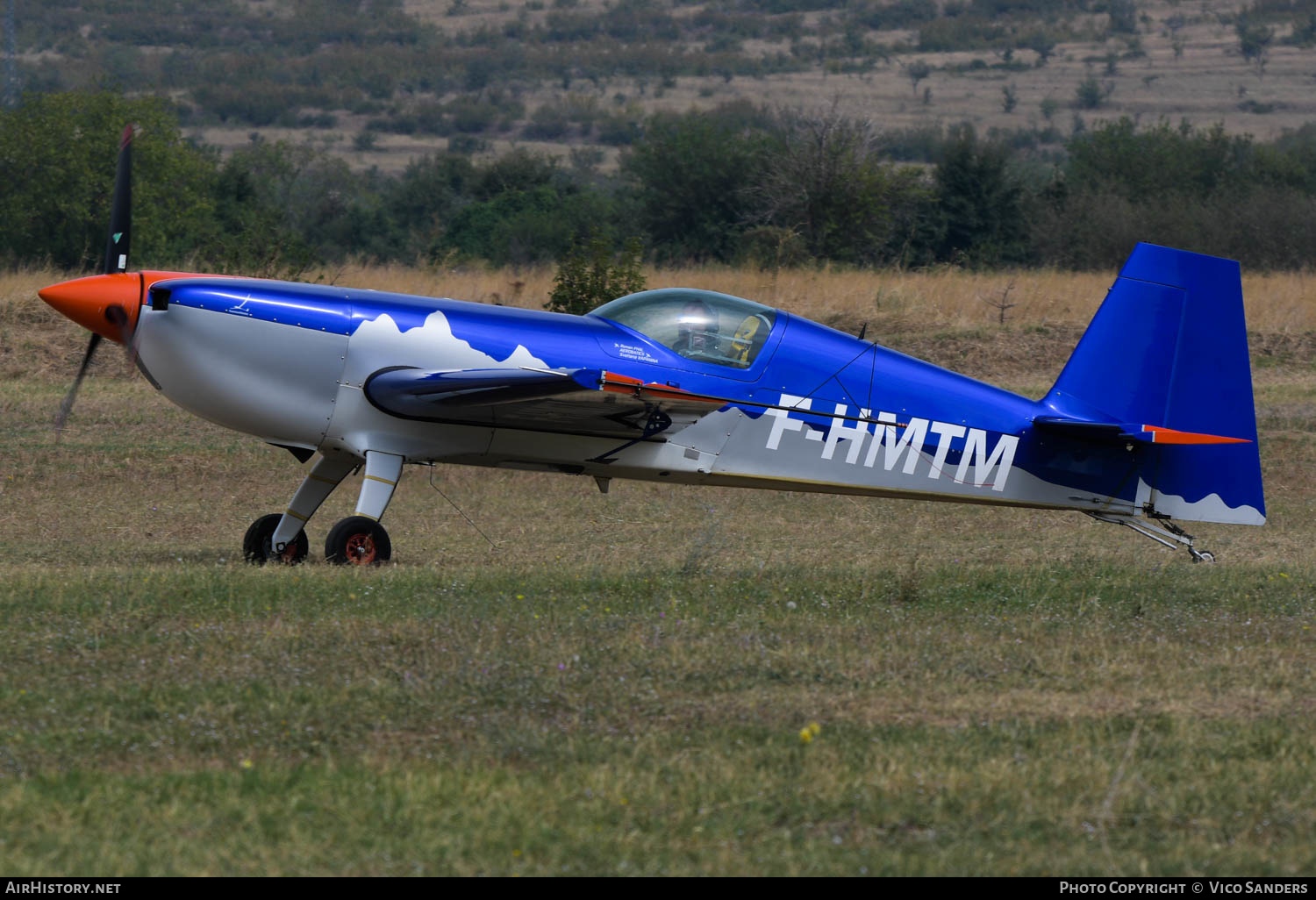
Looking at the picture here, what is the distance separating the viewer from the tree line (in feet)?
100

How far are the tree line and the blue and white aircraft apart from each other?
11875mm

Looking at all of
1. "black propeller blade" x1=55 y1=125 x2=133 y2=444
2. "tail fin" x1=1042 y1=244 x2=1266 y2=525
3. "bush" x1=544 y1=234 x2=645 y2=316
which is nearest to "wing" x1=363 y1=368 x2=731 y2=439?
"black propeller blade" x1=55 y1=125 x2=133 y2=444

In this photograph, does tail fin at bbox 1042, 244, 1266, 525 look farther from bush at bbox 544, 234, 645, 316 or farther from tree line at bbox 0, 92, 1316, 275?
tree line at bbox 0, 92, 1316, 275

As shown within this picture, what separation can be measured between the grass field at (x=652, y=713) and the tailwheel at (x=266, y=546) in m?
0.33

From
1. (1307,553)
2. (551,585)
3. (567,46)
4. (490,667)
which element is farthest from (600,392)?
(567,46)

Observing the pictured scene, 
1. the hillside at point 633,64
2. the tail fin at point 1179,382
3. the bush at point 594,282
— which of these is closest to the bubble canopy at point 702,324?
the tail fin at point 1179,382

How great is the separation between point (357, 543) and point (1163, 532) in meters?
5.92

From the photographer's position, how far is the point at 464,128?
86.7m

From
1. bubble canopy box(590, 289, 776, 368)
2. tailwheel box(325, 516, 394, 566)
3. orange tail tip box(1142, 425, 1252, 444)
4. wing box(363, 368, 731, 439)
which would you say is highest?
bubble canopy box(590, 289, 776, 368)

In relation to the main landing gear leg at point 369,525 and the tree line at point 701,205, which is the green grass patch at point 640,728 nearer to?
the main landing gear leg at point 369,525

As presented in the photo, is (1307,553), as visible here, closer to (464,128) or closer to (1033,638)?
(1033,638)

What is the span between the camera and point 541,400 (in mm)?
9758

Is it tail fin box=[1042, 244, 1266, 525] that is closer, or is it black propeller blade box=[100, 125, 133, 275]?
black propeller blade box=[100, 125, 133, 275]

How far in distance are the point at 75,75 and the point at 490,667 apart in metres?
92.4
